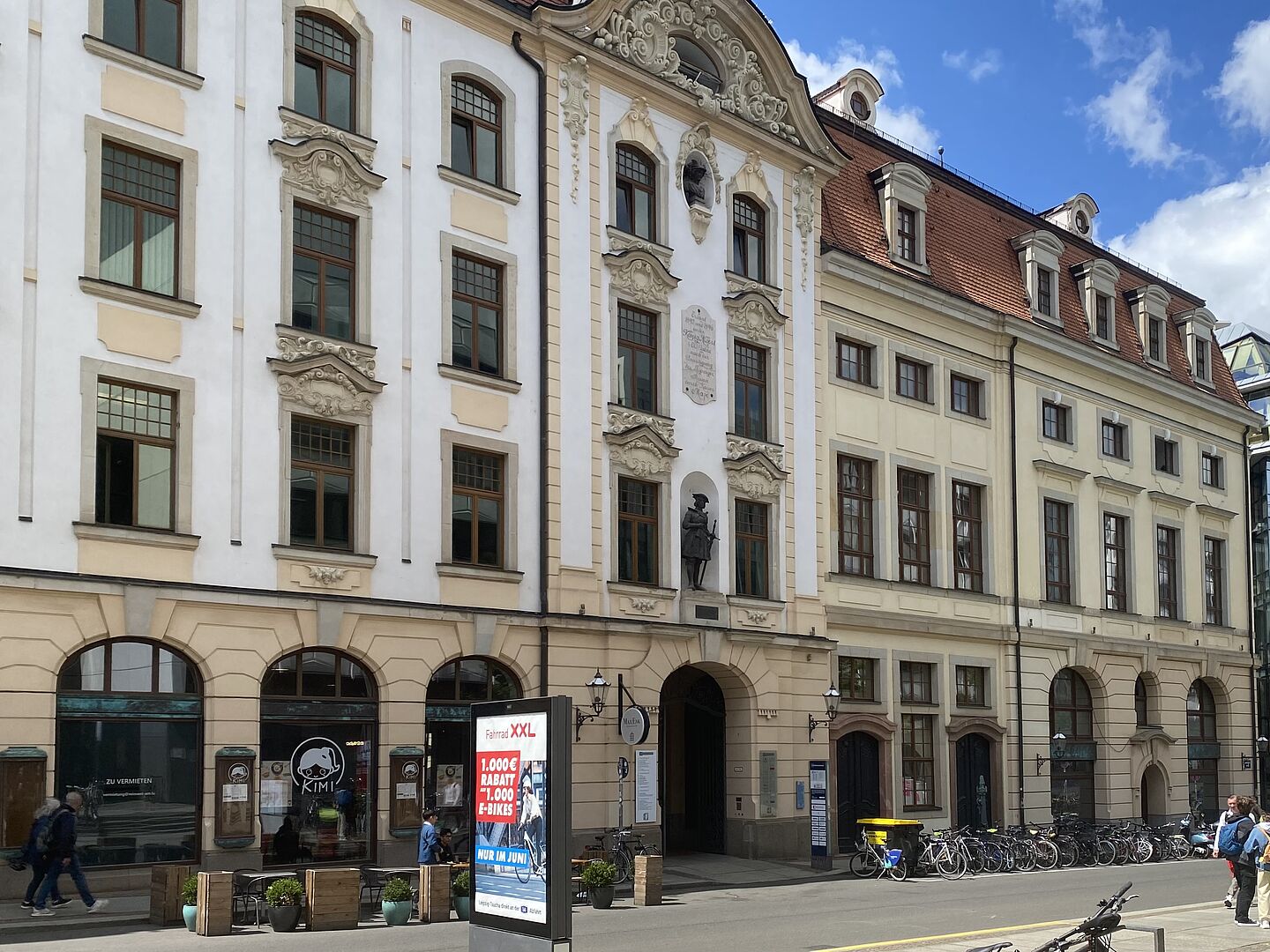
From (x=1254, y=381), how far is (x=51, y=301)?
4711 centimetres

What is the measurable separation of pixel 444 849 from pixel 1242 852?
11720mm

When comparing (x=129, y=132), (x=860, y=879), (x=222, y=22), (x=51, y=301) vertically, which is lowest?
(x=860, y=879)

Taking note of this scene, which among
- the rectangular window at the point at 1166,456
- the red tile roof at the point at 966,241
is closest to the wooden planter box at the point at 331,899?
the red tile roof at the point at 966,241

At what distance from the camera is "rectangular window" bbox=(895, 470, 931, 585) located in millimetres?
37719

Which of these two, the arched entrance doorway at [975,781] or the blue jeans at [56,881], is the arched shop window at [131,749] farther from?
the arched entrance doorway at [975,781]

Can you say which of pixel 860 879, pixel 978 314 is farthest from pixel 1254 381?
pixel 860 879

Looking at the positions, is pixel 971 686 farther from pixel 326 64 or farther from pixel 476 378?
pixel 326 64

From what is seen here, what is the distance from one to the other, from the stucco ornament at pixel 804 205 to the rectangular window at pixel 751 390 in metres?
2.31

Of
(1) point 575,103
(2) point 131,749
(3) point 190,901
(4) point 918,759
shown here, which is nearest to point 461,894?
(3) point 190,901

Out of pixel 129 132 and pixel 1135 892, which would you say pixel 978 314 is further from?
pixel 129 132

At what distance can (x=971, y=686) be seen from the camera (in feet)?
129

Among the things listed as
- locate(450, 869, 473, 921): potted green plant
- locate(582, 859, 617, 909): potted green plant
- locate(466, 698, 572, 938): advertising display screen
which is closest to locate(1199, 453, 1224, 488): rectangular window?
locate(582, 859, 617, 909): potted green plant

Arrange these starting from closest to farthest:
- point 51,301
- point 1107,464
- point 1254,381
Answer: point 51,301 → point 1107,464 → point 1254,381

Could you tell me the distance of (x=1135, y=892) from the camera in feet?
90.6
